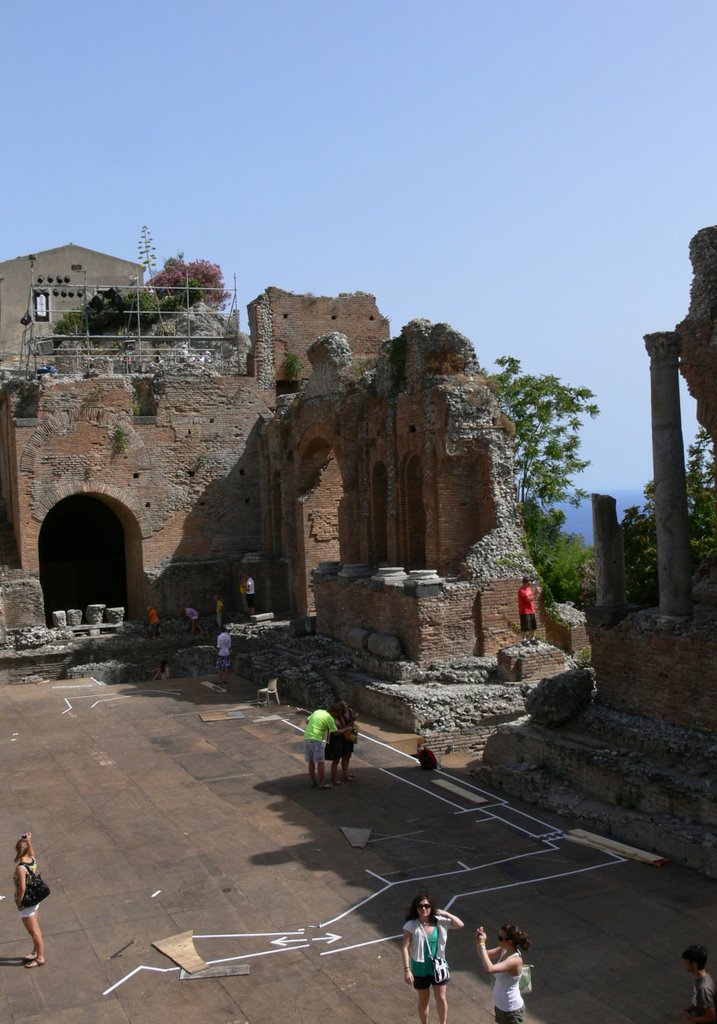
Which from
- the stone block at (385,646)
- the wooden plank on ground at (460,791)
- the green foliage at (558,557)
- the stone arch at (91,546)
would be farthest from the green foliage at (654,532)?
the stone arch at (91,546)

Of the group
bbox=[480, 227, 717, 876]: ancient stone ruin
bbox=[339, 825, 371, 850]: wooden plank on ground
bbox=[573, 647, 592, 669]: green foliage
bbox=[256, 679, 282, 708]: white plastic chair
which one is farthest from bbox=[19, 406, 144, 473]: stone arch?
bbox=[339, 825, 371, 850]: wooden plank on ground

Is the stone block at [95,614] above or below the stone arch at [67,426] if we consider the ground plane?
below

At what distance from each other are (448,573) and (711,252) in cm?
741

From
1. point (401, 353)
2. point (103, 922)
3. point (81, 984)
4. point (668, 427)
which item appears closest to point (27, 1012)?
point (81, 984)

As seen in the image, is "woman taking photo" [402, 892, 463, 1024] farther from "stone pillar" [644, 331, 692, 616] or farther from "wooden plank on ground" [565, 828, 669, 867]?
"stone pillar" [644, 331, 692, 616]

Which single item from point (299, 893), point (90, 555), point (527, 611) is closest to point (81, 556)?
point (90, 555)

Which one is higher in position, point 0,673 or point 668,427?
point 668,427

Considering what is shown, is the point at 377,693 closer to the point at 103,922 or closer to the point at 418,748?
the point at 418,748

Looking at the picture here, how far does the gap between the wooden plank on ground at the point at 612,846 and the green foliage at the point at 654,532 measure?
31.8 feet

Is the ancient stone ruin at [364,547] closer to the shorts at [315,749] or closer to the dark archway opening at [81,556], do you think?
the dark archway opening at [81,556]

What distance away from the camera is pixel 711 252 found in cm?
1292

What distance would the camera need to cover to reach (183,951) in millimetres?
9242

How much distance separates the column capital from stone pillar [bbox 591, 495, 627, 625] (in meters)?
1.98

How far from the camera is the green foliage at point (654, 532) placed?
827 inches
